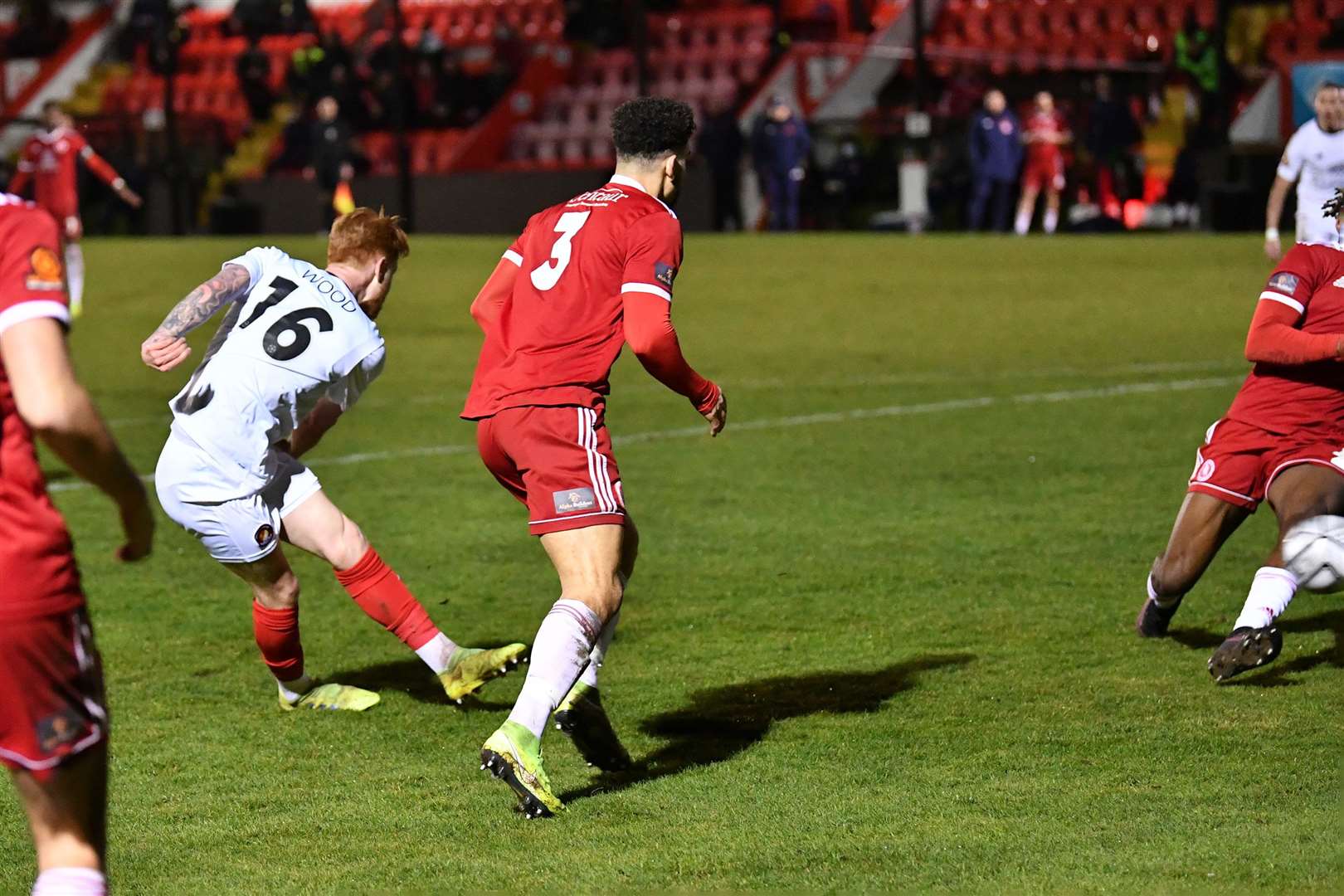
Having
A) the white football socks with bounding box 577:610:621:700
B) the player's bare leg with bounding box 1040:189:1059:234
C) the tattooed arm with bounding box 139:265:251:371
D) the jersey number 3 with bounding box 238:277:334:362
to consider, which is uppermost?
the tattooed arm with bounding box 139:265:251:371

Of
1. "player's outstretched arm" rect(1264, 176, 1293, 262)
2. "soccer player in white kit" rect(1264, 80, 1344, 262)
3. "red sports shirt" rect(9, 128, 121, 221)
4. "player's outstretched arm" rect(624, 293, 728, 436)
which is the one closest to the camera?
"player's outstretched arm" rect(624, 293, 728, 436)

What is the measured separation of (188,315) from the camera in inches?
207

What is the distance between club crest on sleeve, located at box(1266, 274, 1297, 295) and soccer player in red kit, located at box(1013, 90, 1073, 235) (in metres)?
17.9

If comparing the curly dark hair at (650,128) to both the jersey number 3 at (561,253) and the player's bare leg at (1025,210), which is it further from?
the player's bare leg at (1025,210)

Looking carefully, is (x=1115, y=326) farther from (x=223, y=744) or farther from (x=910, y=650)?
(x=223, y=744)

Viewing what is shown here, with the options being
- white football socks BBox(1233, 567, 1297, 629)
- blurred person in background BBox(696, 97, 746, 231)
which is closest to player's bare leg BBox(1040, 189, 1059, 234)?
blurred person in background BBox(696, 97, 746, 231)

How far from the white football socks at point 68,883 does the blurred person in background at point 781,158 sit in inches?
896

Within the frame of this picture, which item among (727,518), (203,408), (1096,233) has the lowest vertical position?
(1096,233)

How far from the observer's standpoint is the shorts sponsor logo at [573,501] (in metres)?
4.85

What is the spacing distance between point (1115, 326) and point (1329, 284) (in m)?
11.6

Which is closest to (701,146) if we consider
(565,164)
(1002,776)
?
(565,164)

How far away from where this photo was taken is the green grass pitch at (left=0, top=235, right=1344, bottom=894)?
442 centimetres

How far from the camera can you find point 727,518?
9492 mm

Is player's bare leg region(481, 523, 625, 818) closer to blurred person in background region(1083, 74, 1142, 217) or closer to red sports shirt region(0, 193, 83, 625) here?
red sports shirt region(0, 193, 83, 625)
